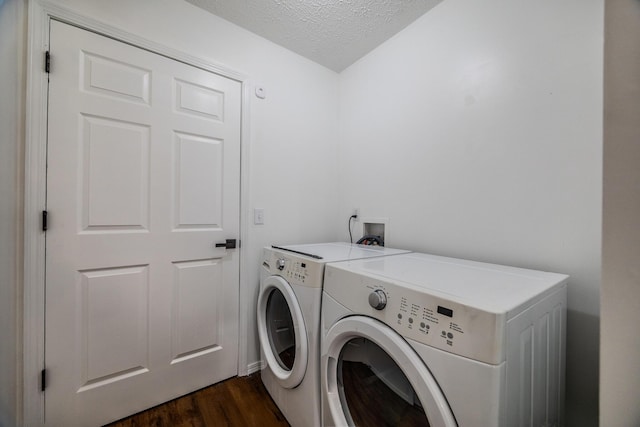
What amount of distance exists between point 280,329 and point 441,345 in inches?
41.1

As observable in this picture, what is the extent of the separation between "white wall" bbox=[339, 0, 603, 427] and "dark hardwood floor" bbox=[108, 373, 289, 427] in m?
1.25

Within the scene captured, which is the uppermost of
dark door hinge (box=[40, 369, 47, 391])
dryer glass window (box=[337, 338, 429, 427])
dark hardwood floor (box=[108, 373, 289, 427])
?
dryer glass window (box=[337, 338, 429, 427])

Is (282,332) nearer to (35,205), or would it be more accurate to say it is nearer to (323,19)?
(35,205)

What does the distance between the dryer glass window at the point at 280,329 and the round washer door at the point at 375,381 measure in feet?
1.25

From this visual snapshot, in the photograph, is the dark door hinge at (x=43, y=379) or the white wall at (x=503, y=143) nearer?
the white wall at (x=503, y=143)

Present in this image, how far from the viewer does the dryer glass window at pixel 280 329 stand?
130 centimetres

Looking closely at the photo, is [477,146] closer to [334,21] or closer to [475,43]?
[475,43]

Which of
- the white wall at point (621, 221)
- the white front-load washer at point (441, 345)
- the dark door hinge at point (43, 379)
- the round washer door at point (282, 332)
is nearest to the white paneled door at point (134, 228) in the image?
the dark door hinge at point (43, 379)

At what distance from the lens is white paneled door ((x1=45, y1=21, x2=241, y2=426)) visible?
3.77 ft

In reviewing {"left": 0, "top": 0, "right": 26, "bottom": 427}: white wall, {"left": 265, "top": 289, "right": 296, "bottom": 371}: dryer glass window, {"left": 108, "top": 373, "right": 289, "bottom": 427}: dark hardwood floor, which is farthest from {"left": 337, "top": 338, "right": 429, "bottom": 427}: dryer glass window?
{"left": 0, "top": 0, "right": 26, "bottom": 427}: white wall

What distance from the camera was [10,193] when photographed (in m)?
1.02

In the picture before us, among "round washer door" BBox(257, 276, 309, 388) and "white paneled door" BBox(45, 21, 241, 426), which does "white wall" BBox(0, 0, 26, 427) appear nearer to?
"white paneled door" BBox(45, 21, 241, 426)

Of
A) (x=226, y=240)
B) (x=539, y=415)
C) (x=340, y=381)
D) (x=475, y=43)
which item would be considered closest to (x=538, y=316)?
(x=539, y=415)

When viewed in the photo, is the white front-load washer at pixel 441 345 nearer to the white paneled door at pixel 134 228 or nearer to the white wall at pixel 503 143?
the white wall at pixel 503 143
